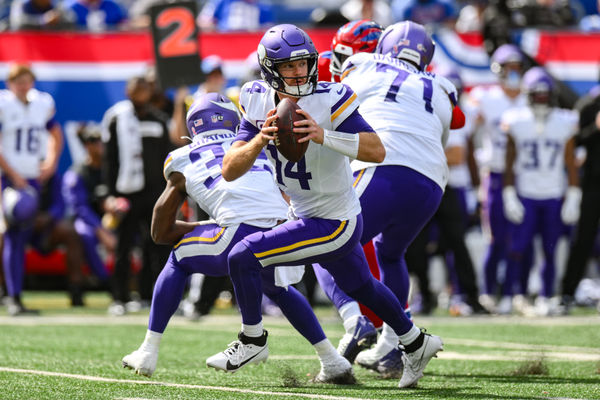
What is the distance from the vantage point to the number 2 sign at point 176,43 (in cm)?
1029

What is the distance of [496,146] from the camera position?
10.7m

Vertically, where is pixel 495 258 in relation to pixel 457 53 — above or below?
below

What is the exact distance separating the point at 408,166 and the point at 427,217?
1.02 feet

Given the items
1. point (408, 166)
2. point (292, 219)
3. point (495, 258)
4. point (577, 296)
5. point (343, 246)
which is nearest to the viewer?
point (343, 246)

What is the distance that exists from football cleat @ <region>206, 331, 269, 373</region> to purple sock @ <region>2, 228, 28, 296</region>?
4.79m

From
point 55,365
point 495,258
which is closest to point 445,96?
point 55,365

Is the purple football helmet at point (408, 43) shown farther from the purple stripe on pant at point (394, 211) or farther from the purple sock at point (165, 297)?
the purple sock at point (165, 297)

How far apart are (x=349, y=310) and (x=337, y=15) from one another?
6.80 metres

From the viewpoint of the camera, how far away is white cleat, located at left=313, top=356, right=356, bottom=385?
5.25 m

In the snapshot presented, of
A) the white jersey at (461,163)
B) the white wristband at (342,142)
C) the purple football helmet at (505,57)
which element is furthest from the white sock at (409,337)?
the purple football helmet at (505,57)

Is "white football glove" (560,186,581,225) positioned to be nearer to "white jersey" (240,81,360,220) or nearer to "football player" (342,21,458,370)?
"football player" (342,21,458,370)

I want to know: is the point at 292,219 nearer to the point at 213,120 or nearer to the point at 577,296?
the point at 213,120

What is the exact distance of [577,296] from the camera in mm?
11516

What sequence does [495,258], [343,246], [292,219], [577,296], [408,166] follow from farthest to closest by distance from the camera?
[577,296] < [495,258] < [408,166] < [292,219] < [343,246]
